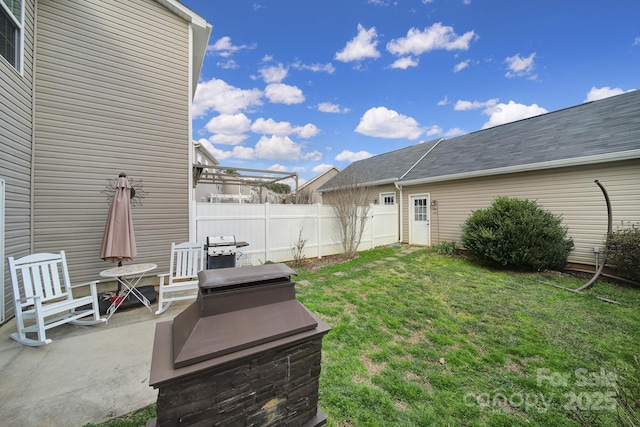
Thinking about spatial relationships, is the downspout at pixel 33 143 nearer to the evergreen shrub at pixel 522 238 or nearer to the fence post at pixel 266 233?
the fence post at pixel 266 233

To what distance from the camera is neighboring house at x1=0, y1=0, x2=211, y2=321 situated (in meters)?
3.66

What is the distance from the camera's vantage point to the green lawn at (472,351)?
1.98 metres

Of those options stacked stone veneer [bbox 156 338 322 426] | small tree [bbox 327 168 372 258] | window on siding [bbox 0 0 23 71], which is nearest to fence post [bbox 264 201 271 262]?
small tree [bbox 327 168 372 258]

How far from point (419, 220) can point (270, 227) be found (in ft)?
20.7

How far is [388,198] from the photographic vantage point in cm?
1126

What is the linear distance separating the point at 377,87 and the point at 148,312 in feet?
40.8

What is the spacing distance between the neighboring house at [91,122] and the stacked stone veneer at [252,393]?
4.33 m

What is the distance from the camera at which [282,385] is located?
1.34 meters

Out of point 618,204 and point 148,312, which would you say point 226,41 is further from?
point 618,204

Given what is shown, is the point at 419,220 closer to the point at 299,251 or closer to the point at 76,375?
the point at 299,251

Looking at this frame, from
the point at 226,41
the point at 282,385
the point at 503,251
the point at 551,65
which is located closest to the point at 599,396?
the point at 282,385

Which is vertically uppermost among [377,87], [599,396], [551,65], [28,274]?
[377,87]

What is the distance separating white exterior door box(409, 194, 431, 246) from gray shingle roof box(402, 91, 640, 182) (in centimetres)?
91

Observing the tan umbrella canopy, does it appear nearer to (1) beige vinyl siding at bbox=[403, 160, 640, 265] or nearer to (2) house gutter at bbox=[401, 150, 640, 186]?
(2) house gutter at bbox=[401, 150, 640, 186]
